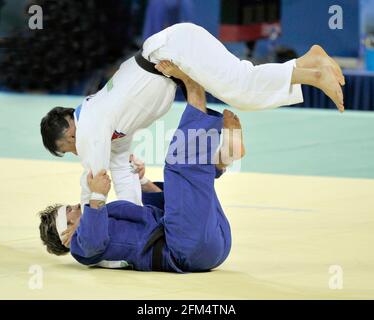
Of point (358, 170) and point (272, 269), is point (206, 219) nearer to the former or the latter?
point (272, 269)

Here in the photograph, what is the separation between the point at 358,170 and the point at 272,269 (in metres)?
4.00

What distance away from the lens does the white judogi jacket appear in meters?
5.74

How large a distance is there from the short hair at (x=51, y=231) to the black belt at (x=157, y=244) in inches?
18.0

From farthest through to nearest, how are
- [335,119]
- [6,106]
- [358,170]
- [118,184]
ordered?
[6,106] < [335,119] < [358,170] < [118,184]

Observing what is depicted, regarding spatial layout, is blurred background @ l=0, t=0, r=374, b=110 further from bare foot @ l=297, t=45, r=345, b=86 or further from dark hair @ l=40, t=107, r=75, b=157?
dark hair @ l=40, t=107, r=75, b=157

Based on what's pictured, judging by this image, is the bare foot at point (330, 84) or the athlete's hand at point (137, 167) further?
the athlete's hand at point (137, 167)

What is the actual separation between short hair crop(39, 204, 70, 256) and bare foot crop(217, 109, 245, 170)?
885mm

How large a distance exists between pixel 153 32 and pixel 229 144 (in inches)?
312

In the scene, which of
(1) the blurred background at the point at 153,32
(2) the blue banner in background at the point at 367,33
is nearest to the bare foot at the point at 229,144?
(1) the blurred background at the point at 153,32

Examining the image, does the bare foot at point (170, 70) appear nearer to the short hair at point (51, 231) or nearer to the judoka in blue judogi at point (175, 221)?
the judoka in blue judogi at point (175, 221)

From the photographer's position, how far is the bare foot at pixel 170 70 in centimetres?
587

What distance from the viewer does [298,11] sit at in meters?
12.8

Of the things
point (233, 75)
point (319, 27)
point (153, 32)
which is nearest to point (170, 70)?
point (233, 75)

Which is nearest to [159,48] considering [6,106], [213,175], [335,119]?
[213,175]
